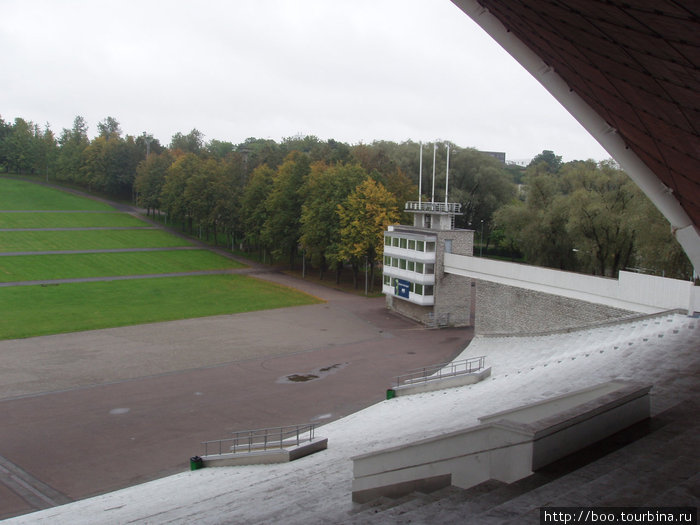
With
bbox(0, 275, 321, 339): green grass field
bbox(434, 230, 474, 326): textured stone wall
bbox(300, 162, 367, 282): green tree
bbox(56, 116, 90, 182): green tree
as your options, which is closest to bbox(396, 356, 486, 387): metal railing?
bbox(434, 230, 474, 326): textured stone wall

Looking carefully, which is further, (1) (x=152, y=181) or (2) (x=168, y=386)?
(1) (x=152, y=181)

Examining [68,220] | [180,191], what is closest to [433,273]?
[180,191]

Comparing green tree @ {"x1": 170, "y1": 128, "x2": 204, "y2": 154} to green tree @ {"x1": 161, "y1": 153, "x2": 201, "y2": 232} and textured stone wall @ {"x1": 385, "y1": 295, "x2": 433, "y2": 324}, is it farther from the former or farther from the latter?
textured stone wall @ {"x1": 385, "y1": 295, "x2": 433, "y2": 324}

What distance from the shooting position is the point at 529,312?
33844 mm

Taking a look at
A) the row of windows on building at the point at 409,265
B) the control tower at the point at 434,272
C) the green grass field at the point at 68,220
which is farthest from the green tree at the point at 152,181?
the control tower at the point at 434,272

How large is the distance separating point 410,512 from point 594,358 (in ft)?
50.5

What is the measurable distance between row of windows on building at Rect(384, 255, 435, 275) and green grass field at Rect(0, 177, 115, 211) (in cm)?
6228

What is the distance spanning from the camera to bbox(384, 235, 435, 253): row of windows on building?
40.8m

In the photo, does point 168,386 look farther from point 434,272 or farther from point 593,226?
point 593,226

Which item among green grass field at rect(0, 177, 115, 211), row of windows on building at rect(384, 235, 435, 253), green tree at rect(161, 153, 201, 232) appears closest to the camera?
row of windows on building at rect(384, 235, 435, 253)

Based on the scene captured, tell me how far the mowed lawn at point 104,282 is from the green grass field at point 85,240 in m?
0.10

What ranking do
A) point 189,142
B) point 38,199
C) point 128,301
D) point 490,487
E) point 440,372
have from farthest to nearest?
point 189,142 → point 38,199 → point 128,301 → point 440,372 → point 490,487

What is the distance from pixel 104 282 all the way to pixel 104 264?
28.4ft

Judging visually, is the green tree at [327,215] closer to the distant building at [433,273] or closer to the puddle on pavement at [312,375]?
the distant building at [433,273]
